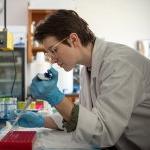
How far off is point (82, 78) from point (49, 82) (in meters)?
0.53

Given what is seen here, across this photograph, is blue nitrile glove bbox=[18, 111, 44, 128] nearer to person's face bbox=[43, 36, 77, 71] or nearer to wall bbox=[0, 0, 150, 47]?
person's face bbox=[43, 36, 77, 71]

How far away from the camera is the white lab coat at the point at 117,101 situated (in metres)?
1.16

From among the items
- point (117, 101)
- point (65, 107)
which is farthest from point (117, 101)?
point (65, 107)

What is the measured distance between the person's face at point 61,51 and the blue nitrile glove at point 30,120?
0.34 metres

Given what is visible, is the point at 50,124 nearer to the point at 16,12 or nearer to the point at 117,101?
the point at 117,101

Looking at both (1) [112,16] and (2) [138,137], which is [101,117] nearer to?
(2) [138,137]

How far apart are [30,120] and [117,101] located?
0.57 m

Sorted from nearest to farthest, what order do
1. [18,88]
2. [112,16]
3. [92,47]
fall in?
[92,47]
[18,88]
[112,16]

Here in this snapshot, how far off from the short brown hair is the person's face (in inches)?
0.9

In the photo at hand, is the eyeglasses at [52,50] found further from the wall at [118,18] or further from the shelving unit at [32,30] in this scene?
the wall at [118,18]

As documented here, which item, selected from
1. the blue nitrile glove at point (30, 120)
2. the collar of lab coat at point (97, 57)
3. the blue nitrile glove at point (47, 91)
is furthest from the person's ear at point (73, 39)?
the blue nitrile glove at point (30, 120)

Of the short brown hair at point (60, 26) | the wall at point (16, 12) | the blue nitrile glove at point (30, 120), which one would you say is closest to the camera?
the short brown hair at point (60, 26)

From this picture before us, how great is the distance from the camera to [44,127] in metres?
1.63

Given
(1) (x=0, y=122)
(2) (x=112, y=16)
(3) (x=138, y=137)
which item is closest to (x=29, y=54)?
(2) (x=112, y=16)
